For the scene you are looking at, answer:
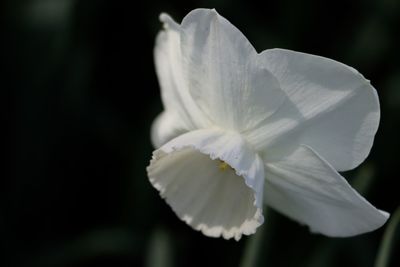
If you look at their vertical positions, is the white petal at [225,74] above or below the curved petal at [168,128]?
above

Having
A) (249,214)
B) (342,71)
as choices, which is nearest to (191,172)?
(249,214)

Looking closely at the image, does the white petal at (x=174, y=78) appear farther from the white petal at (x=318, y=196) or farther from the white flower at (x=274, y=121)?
the white petal at (x=318, y=196)

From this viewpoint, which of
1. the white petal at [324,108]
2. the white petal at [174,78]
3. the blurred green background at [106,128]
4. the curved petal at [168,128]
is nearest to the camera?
the white petal at [324,108]

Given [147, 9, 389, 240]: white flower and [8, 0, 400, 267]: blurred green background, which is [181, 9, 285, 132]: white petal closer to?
[147, 9, 389, 240]: white flower

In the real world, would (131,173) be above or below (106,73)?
below

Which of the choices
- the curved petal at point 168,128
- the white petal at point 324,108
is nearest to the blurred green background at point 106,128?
the curved petal at point 168,128

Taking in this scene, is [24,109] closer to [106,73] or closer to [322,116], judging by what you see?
[106,73]

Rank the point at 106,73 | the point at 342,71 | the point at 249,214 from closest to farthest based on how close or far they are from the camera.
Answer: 1. the point at 342,71
2. the point at 249,214
3. the point at 106,73
